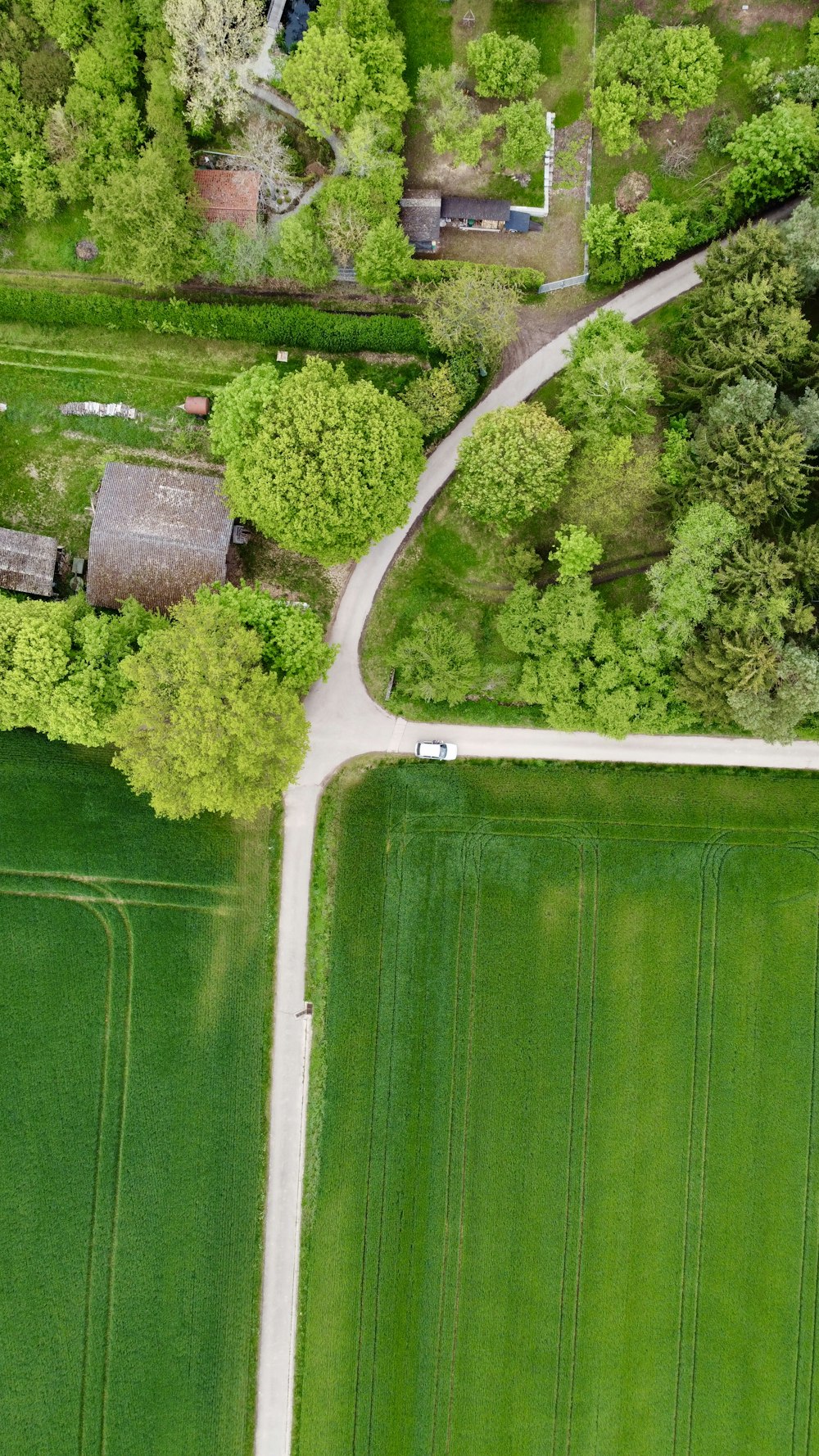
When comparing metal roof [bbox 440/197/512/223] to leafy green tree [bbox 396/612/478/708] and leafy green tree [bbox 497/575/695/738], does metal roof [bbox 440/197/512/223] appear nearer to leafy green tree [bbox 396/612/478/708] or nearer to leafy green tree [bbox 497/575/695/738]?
leafy green tree [bbox 497/575/695/738]

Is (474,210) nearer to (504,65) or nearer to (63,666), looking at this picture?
(504,65)

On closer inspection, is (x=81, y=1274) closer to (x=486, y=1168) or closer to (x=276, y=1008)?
(x=276, y=1008)

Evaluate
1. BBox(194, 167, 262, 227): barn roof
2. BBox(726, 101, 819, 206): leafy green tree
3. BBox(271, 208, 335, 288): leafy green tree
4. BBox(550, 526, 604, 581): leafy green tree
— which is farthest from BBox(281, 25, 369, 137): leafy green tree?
BBox(550, 526, 604, 581): leafy green tree

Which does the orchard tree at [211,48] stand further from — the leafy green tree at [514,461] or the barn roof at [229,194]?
the leafy green tree at [514,461]

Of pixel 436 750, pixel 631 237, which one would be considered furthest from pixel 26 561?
pixel 631 237

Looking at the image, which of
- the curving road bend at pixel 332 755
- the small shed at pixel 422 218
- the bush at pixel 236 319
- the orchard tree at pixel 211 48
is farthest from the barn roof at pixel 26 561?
the small shed at pixel 422 218

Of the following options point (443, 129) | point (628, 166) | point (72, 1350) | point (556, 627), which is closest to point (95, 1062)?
point (72, 1350)
